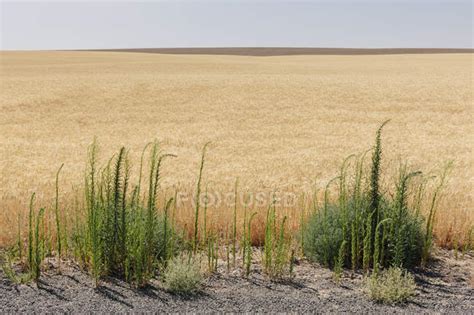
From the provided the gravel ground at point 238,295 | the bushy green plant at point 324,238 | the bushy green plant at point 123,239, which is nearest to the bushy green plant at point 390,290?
the gravel ground at point 238,295

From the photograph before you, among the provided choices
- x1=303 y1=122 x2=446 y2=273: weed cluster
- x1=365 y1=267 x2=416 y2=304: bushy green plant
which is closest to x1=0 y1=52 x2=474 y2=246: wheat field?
x1=303 y1=122 x2=446 y2=273: weed cluster

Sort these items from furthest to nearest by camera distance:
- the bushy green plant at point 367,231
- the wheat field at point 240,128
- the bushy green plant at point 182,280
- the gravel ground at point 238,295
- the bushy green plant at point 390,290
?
the wheat field at point 240,128, the bushy green plant at point 367,231, the bushy green plant at point 182,280, the bushy green plant at point 390,290, the gravel ground at point 238,295

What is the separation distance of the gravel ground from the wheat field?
1550mm

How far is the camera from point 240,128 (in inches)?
821

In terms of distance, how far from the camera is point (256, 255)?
22.3 ft

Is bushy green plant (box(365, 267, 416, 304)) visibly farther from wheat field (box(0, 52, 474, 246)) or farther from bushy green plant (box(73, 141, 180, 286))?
wheat field (box(0, 52, 474, 246))

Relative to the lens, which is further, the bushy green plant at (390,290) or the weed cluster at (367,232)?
the weed cluster at (367,232)

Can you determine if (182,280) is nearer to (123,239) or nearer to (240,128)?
(123,239)

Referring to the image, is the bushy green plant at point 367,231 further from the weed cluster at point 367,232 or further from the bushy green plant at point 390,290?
the bushy green plant at point 390,290

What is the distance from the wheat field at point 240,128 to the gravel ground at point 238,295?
1.55m

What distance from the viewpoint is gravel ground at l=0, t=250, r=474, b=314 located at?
509 centimetres

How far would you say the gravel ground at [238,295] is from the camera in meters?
5.09

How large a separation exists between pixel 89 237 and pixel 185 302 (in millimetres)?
1323

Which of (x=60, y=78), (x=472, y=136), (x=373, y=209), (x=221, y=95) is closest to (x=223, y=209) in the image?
(x=373, y=209)
